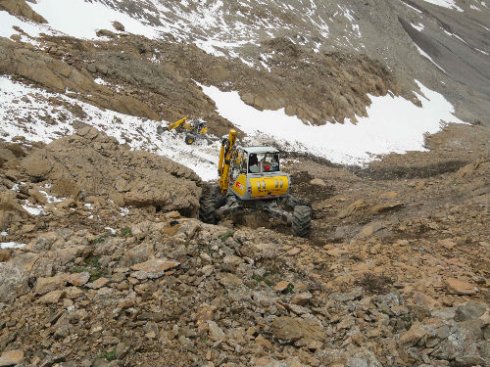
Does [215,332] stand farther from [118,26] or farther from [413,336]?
[118,26]

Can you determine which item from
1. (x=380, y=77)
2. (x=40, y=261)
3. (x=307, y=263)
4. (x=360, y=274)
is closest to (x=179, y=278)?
(x=40, y=261)

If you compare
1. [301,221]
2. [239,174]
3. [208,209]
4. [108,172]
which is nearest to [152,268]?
[108,172]

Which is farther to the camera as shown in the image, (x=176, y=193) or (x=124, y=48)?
(x=124, y=48)

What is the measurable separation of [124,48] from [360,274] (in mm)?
19633

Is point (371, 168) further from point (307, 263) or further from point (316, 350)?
point (316, 350)

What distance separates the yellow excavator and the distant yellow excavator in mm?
5234

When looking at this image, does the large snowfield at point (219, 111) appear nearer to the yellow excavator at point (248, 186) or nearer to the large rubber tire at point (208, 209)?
the yellow excavator at point (248, 186)

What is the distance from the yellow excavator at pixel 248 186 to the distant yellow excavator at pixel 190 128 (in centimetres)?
523

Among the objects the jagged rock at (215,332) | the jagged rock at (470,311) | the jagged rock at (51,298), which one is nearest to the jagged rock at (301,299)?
the jagged rock at (215,332)

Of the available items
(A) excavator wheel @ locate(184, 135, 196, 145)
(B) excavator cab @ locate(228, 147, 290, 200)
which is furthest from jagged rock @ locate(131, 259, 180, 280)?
(A) excavator wheel @ locate(184, 135, 196, 145)

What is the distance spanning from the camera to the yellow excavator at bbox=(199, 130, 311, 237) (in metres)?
13.5

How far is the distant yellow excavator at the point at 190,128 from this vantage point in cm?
1923

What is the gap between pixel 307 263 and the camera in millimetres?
9203

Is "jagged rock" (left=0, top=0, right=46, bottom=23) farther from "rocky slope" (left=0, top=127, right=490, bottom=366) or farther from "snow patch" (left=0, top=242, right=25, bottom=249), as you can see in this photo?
"snow patch" (left=0, top=242, right=25, bottom=249)
